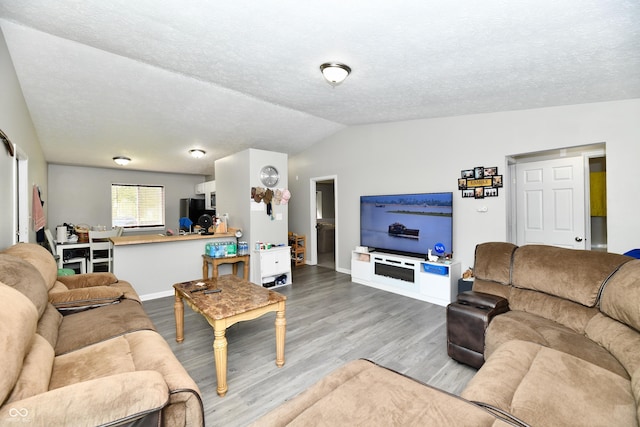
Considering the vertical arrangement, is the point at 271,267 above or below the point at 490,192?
below

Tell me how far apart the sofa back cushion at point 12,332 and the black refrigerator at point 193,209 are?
569cm

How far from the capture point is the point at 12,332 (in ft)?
3.40

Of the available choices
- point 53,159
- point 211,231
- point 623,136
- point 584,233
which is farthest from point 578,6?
point 53,159

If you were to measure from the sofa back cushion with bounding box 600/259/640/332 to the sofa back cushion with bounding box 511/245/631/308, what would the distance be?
0.26 feet

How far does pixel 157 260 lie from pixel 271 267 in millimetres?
1658

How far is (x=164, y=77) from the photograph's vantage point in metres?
3.16

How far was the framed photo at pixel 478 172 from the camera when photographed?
378 cm

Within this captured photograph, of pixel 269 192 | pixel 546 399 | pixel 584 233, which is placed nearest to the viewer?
pixel 546 399

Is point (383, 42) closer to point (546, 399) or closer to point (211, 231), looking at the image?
point (546, 399)

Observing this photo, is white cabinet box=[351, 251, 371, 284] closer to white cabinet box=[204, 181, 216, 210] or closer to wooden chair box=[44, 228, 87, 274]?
white cabinet box=[204, 181, 216, 210]

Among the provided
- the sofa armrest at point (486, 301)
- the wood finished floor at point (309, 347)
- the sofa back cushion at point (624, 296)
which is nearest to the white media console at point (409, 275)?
the wood finished floor at point (309, 347)

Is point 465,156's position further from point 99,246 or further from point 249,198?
point 99,246

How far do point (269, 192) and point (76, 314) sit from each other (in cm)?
303

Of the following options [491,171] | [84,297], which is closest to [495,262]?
[491,171]
